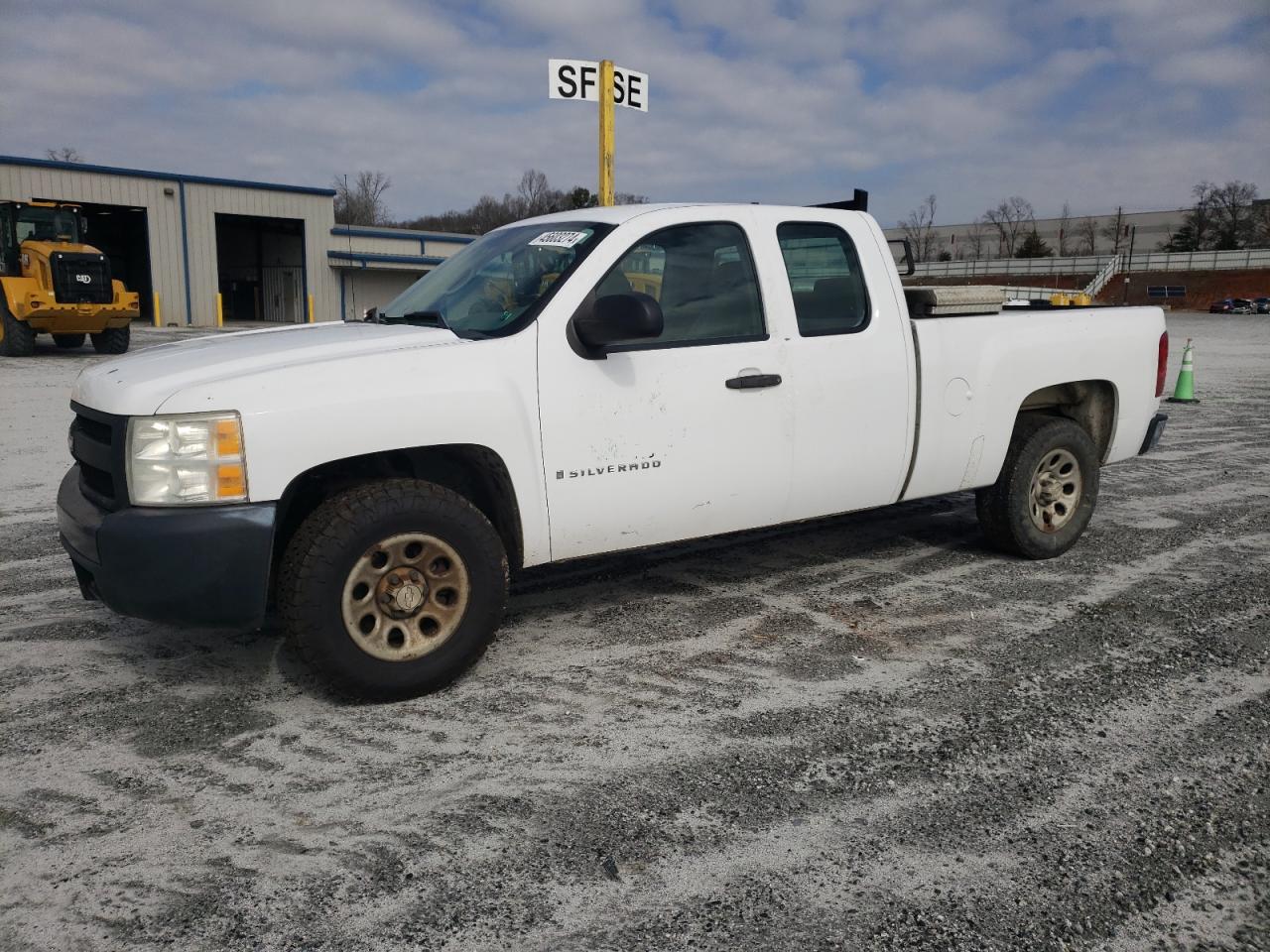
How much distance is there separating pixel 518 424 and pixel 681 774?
1.48 meters

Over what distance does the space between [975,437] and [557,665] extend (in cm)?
262

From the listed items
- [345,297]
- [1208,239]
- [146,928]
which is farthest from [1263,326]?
[146,928]

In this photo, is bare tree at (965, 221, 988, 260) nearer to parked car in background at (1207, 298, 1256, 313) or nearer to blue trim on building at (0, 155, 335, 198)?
parked car in background at (1207, 298, 1256, 313)

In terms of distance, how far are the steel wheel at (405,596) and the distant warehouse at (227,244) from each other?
3099cm

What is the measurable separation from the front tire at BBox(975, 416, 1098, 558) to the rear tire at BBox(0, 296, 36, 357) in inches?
756

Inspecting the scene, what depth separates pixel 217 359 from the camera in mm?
3850

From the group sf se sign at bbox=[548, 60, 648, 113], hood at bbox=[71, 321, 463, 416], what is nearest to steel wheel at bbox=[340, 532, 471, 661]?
hood at bbox=[71, 321, 463, 416]

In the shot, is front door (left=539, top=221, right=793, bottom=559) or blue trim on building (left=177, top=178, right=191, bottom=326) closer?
front door (left=539, top=221, right=793, bottom=559)

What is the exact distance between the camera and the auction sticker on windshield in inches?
174

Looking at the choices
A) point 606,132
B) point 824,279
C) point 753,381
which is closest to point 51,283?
point 606,132

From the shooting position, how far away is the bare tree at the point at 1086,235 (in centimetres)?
9356

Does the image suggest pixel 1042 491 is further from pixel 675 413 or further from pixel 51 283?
pixel 51 283

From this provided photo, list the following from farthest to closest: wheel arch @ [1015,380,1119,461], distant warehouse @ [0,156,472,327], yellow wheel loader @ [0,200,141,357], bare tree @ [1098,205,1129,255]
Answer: bare tree @ [1098,205,1129,255], distant warehouse @ [0,156,472,327], yellow wheel loader @ [0,200,141,357], wheel arch @ [1015,380,1119,461]

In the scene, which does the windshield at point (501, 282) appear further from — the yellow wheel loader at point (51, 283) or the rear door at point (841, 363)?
the yellow wheel loader at point (51, 283)
